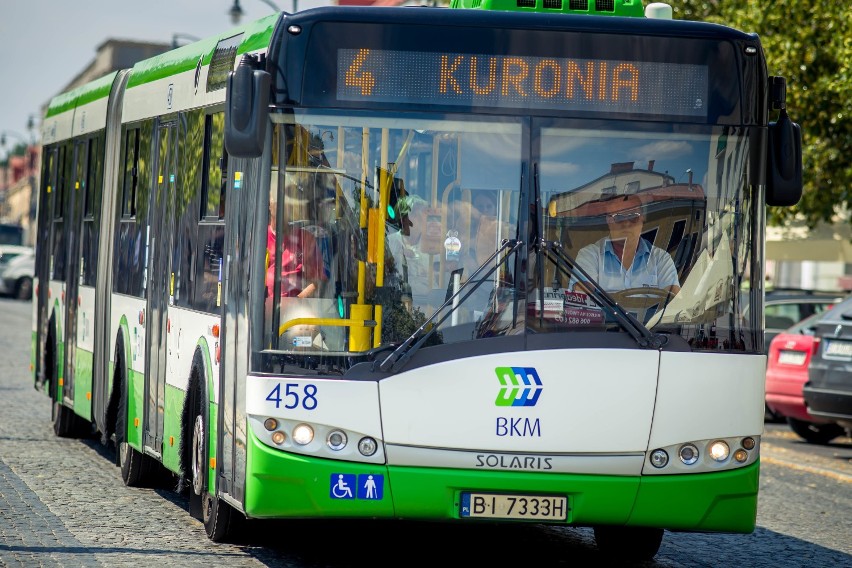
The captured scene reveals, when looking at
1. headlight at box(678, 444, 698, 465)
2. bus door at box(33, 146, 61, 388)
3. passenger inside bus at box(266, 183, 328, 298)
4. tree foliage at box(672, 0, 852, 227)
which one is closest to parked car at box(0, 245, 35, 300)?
tree foliage at box(672, 0, 852, 227)

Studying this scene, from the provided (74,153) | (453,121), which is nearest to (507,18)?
(453,121)

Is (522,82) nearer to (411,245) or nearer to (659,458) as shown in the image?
(411,245)

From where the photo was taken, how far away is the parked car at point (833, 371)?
1551cm

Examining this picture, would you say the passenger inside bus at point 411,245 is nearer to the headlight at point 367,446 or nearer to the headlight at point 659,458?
the headlight at point 367,446

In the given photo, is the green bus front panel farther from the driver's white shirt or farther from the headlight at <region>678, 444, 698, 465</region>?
the driver's white shirt

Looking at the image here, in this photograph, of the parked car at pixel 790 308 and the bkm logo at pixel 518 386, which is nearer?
the bkm logo at pixel 518 386

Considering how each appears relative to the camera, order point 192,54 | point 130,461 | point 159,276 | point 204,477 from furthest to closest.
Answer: point 130,461, point 159,276, point 192,54, point 204,477

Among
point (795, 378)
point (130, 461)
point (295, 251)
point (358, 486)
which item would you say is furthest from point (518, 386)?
point (795, 378)

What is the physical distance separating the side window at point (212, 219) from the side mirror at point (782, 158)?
108 inches

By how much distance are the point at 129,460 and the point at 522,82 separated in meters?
4.92

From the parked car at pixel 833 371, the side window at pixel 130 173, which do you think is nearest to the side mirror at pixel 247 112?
the side window at pixel 130 173

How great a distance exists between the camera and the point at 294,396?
7.59 meters

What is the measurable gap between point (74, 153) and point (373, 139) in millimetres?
7245

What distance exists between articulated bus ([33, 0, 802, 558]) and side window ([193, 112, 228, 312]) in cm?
73
